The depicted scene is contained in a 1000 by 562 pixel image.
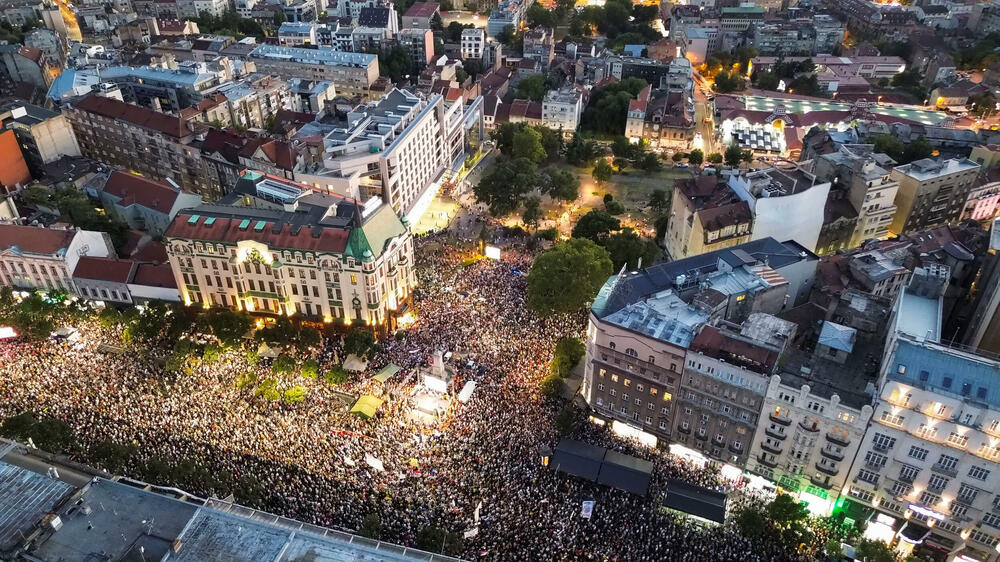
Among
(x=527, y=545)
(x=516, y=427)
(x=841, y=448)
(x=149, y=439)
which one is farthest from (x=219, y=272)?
(x=841, y=448)

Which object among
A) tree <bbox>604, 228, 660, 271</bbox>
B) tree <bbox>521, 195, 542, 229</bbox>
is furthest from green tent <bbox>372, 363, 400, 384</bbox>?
tree <bbox>521, 195, 542, 229</bbox>

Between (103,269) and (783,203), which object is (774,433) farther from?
(103,269)

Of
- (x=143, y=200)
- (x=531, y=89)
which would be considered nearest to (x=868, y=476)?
(x=143, y=200)

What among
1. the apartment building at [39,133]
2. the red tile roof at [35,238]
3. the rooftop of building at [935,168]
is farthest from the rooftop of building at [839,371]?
the apartment building at [39,133]

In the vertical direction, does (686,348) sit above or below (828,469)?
above

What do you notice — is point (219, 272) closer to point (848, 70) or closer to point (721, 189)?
point (721, 189)

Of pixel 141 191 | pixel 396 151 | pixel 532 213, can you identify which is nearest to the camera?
pixel 396 151

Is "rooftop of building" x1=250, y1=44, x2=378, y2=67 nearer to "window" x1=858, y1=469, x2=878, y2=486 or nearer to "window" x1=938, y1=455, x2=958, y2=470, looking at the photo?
"window" x1=858, y1=469, x2=878, y2=486
